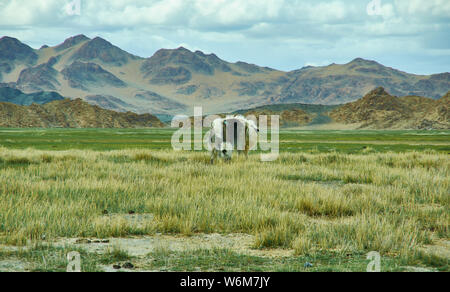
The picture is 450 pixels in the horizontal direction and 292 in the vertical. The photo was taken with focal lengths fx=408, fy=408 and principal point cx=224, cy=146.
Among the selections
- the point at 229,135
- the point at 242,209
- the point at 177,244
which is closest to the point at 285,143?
the point at 229,135

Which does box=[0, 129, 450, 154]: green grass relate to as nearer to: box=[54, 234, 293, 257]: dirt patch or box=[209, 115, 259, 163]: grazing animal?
box=[209, 115, 259, 163]: grazing animal

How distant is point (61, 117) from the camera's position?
121500 mm

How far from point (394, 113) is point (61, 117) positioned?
10073 centimetres

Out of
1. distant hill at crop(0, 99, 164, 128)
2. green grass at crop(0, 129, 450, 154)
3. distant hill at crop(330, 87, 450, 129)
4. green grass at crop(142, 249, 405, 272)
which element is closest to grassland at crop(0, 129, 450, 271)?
green grass at crop(142, 249, 405, 272)

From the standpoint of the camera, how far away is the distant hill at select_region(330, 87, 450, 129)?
105 metres

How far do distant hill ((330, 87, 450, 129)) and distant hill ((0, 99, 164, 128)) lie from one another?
7175 cm

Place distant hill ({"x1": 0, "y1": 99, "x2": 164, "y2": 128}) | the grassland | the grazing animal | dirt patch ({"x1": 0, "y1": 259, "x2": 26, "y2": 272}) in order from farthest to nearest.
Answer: distant hill ({"x1": 0, "y1": 99, "x2": 164, "y2": 128})
the grazing animal
the grassland
dirt patch ({"x1": 0, "y1": 259, "x2": 26, "y2": 272})

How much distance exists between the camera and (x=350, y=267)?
15.9ft

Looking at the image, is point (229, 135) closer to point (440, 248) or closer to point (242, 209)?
point (242, 209)

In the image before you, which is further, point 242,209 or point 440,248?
point 242,209

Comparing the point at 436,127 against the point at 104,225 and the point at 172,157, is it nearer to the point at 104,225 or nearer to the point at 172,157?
the point at 172,157

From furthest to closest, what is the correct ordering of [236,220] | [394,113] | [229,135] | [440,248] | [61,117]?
[394,113] → [61,117] → [229,135] → [236,220] → [440,248]

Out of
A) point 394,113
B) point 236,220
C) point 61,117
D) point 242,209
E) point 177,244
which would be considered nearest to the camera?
point 177,244

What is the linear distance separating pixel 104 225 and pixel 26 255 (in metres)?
1.45
